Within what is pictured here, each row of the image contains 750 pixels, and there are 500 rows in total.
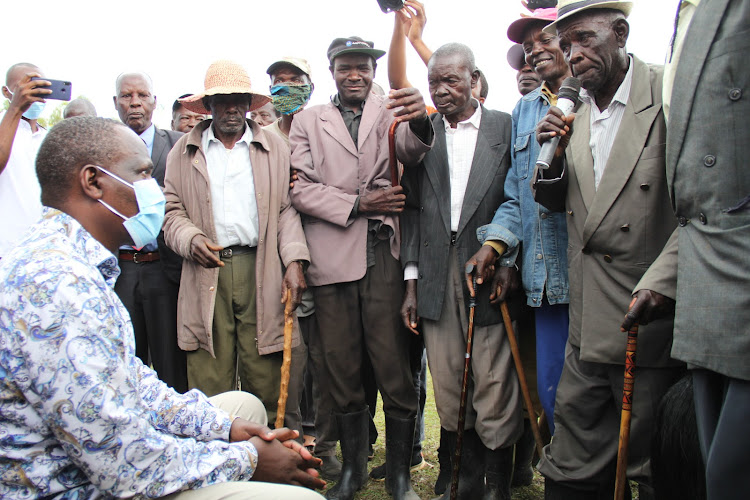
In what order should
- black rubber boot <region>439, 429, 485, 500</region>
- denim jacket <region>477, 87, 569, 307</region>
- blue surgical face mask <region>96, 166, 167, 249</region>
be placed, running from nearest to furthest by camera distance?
blue surgical face mask <region>96, 166, 167, 249</region>
denim jacket <region>477, 87, 569, 307</region>
black rubber boot <region>439, 429, 485, 500</region>

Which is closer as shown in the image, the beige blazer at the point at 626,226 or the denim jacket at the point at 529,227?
the beige blazer at the point at 626,226

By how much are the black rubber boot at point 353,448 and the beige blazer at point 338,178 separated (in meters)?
0.98

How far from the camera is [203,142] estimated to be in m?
4.62

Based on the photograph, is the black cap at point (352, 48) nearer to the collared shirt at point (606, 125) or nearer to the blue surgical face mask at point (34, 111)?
the collared shirt at point (606, 125)

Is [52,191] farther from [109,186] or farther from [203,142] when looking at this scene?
[203,142]

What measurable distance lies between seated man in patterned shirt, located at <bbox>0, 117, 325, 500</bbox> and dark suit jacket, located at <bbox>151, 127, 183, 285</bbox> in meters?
2.14

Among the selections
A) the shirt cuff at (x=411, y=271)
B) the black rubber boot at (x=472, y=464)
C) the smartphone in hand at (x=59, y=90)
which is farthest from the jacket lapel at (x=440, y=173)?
the smartphone in hand at (x=59, y=90)

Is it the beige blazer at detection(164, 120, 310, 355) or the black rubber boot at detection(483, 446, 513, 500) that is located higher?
the beige blazer at detection(164, 120, 310, 355)

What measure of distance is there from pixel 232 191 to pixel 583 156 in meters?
2.42

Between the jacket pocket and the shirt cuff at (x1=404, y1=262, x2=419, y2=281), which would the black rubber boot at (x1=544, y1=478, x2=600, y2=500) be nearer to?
the shirt cuff at (x1=404, y1=262, x2=419, y2=281)

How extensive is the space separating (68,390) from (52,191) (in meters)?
0.86

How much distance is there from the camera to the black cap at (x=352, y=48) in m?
4.59

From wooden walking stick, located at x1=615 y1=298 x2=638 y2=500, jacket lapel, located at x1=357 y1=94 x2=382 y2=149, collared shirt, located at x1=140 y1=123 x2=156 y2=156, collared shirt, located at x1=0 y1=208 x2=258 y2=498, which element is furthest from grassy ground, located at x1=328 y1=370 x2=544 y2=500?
collared shirt, located at x1=140 y1=123 x2=156 y2=156

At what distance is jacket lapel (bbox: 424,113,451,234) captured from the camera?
408 centimetres
